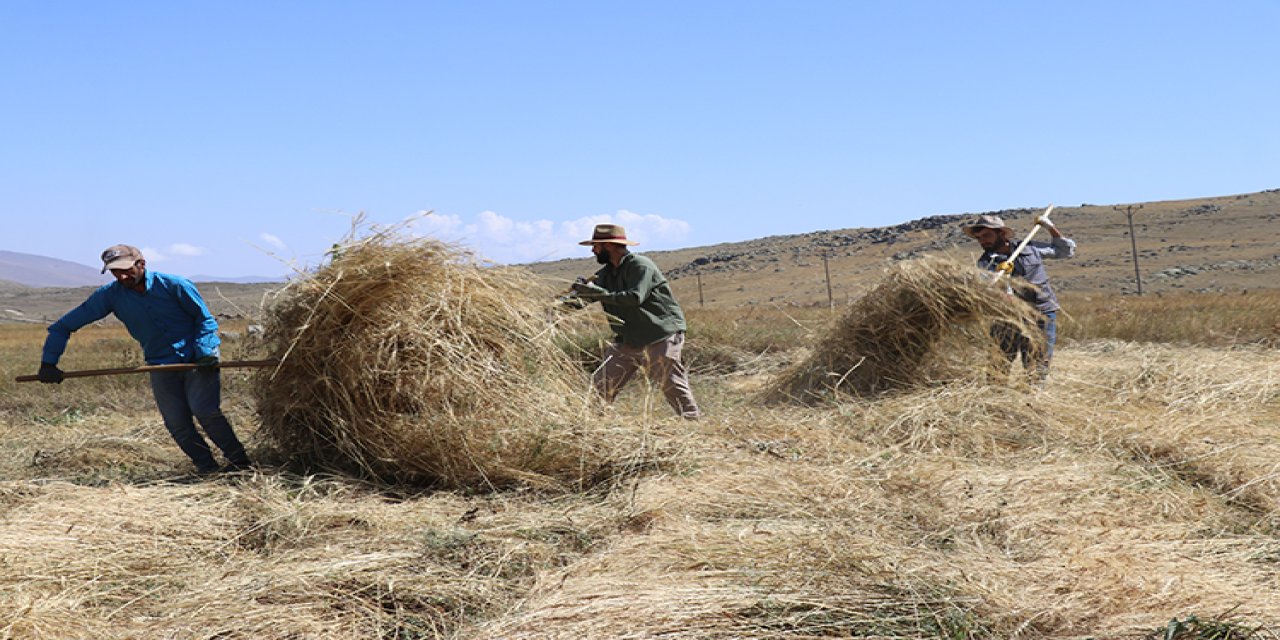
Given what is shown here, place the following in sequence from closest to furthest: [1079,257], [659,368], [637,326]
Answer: [637,326] < [659,368] < [1079,257]

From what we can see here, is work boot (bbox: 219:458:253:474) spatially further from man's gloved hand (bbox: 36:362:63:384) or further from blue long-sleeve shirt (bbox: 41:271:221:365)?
man's gloved hand (bbox: 36:362:63:384)

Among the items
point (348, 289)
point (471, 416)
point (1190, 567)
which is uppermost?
point (348, 289)

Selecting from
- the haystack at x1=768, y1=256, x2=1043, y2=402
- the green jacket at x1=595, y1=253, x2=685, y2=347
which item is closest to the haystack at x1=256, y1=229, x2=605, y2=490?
the green jacket at x1=595, y1=253, x2=685, y2=347

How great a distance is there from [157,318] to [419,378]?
1.58 m

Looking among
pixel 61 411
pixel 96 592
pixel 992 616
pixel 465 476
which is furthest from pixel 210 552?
pixel 61 411

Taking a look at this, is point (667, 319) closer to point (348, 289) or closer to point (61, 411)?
point (348, 289)

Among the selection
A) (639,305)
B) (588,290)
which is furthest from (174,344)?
(639,305)

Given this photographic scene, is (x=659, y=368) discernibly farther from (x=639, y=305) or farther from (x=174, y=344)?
(x=174, y=344)

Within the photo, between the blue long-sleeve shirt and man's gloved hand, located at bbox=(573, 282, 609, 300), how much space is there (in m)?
1.91

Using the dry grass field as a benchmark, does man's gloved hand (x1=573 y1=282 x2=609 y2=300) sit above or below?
above

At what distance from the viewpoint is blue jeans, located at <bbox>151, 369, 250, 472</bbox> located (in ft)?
17.9

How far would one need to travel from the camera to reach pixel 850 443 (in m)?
5.51

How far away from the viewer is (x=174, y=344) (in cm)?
544

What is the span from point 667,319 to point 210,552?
120 inches
